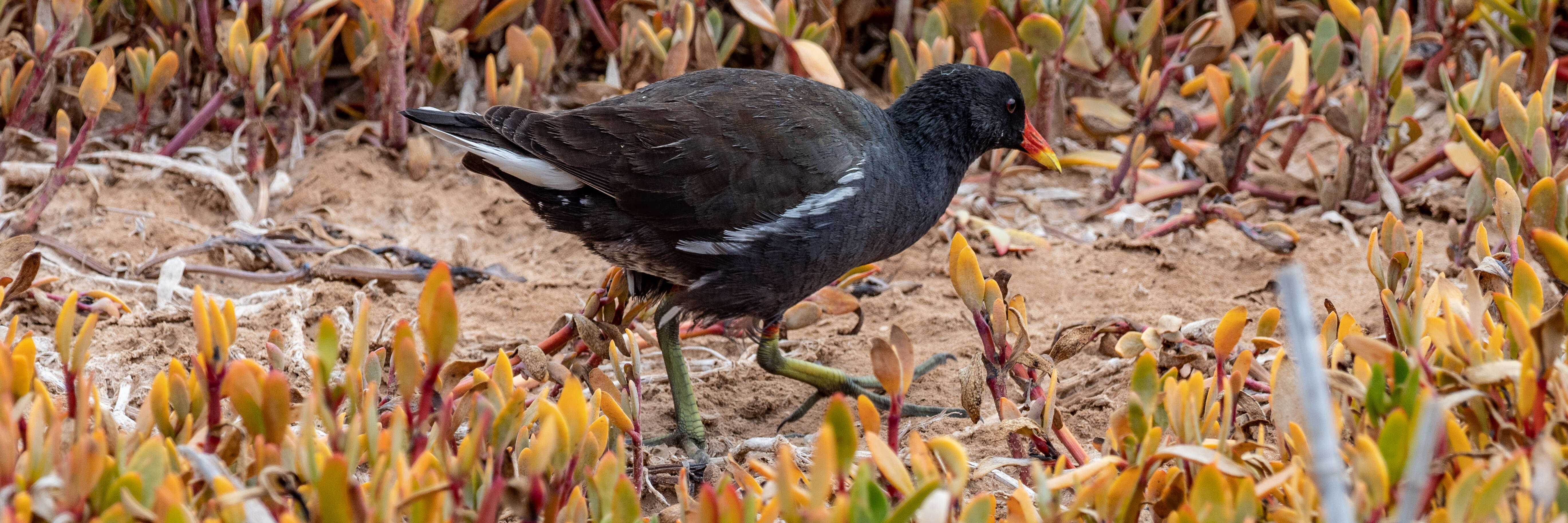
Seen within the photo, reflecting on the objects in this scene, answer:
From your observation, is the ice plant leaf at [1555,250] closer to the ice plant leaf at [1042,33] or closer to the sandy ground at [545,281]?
the sandy ground at [545,281]

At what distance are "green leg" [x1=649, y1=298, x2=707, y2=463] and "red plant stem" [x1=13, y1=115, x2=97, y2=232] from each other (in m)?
1.86

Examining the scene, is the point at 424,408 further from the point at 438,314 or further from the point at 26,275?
the point at 26,275

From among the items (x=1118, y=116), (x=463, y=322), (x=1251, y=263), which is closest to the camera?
(x=463, y=322)

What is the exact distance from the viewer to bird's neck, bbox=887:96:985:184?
316 cm

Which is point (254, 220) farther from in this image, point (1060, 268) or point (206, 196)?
point (1060, 268)

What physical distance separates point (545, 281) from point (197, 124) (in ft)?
4.81

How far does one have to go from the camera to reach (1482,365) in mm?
1756

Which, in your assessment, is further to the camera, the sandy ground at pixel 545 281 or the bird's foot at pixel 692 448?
the sandy ground at pixel 545 281

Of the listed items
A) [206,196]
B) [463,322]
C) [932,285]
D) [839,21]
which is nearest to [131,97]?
[206,196]

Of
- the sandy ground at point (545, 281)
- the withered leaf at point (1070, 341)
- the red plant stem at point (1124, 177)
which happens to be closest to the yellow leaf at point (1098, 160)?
the red plant stem at point (1124, 177)

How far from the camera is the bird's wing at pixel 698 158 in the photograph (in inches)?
110

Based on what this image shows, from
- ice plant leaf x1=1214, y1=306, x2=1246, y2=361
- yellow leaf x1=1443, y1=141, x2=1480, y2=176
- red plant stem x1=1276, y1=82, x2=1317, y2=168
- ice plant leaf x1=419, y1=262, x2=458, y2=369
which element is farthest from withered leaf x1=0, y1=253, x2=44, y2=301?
yellow leaf x1=1443, y1=141, x2=1480, y2=176

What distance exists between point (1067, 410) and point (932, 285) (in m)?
1.00

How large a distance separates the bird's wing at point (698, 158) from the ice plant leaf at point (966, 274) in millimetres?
573
